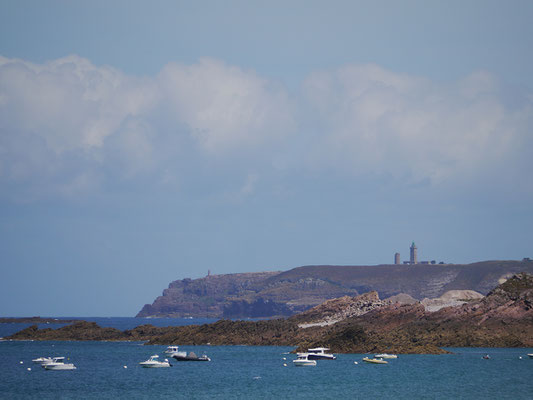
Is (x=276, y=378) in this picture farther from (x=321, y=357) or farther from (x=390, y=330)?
(x=390, y=330)

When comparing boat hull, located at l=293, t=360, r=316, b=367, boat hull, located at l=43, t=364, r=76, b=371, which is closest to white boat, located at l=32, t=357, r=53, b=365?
boat hull, located at l=43, t=364, r=76, b=371

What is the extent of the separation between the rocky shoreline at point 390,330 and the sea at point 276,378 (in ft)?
12.4

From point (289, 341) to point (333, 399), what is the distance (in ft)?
207

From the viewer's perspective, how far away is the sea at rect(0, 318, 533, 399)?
69625 mm

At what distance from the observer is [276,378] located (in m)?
81.4

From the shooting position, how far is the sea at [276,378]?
69.6 m

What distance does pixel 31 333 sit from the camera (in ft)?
504

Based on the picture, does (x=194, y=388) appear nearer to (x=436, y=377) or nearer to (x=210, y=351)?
(x=436, y=377)

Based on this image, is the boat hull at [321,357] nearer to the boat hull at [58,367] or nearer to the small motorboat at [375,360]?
the small motorboat at [375,360]

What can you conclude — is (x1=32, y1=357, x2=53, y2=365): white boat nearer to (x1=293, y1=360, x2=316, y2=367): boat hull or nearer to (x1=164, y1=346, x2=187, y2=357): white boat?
(x1=164, y1=346, x2=187, y2=357): white boat

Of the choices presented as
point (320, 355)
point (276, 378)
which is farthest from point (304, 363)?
point (276, 378)

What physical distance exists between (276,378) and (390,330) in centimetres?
4958

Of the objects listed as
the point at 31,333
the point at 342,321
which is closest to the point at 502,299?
the point at 342,321

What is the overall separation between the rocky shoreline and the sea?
379 cm
